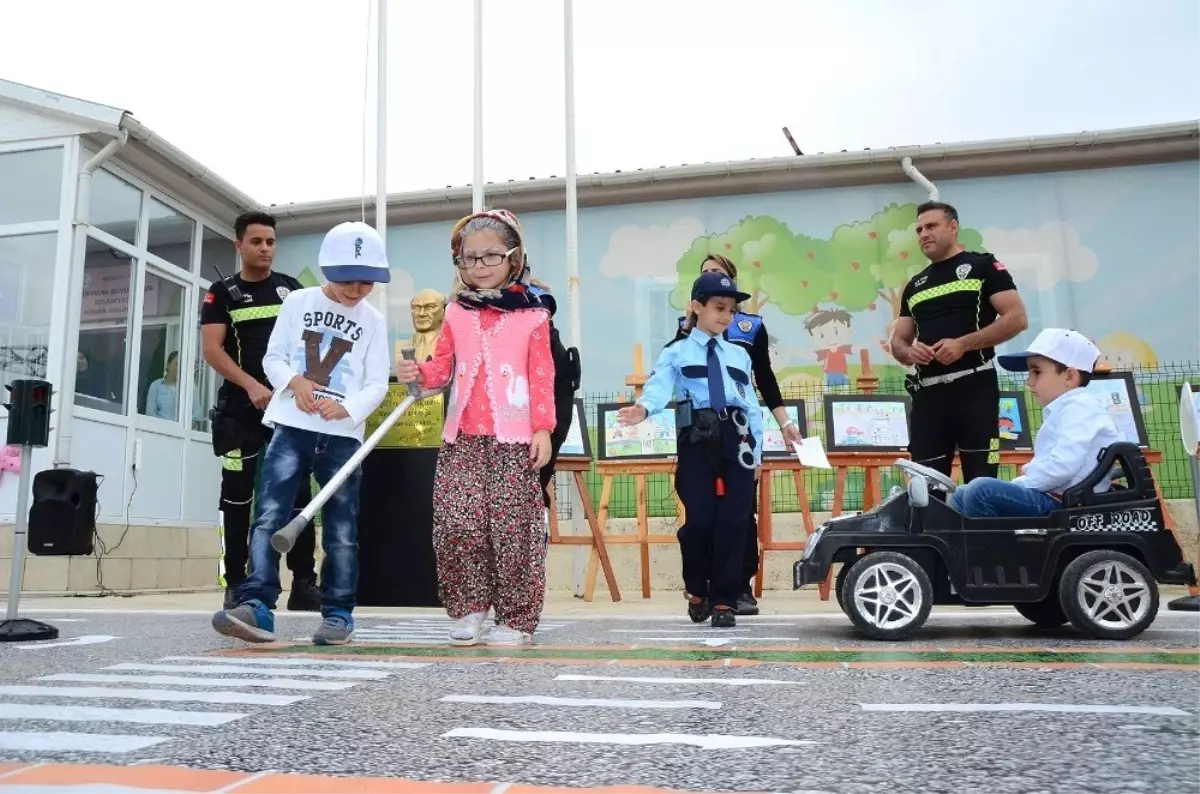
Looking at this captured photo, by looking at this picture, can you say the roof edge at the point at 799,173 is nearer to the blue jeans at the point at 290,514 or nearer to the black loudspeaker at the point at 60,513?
the black loudspeaker at the point at 60,513

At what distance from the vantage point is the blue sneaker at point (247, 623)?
344 centimetres

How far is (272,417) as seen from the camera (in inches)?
151

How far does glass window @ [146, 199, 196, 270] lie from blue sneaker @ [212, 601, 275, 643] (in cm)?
795

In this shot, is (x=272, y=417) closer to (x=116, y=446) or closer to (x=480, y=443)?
(x=480, y=443)

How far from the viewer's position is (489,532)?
379cm

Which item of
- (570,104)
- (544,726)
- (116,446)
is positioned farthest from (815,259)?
(544,726)

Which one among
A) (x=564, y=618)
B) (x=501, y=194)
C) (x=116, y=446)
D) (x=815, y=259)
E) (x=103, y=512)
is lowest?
(x=564, y=618)

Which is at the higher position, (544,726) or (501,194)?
(501,194)

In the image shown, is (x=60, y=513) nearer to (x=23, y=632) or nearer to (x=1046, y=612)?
(x=23, y=632)

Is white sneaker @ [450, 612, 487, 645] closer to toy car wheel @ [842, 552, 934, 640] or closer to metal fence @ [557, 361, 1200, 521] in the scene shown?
toy car wheel @ [842, 552, 934, 640]

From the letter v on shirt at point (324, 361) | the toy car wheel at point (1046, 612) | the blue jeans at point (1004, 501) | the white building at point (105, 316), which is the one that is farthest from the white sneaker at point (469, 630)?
the white building at point (105, 316)

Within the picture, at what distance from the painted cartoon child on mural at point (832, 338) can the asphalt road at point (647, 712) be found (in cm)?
687

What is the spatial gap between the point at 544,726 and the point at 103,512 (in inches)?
344

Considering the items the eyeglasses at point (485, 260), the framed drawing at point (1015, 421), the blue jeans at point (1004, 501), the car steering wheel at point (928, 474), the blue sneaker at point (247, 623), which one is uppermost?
the eyeglasses at point (485, 260)
